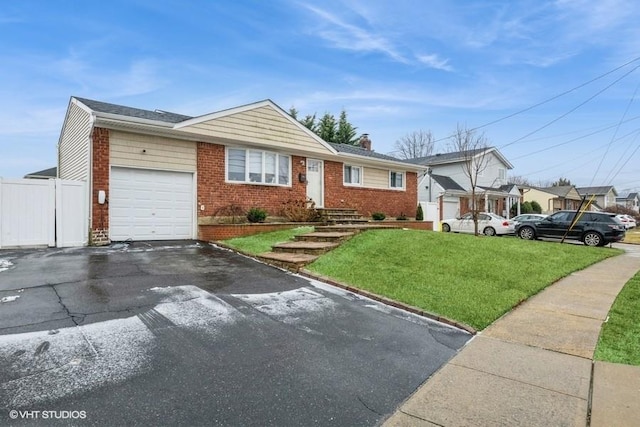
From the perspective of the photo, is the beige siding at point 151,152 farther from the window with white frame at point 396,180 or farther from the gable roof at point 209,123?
the window with white frame at point 396,180

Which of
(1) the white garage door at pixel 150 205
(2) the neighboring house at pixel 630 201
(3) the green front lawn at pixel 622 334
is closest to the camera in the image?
(3) the green front lawn at pixel 622 334

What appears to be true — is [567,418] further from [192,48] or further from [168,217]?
[192,48]

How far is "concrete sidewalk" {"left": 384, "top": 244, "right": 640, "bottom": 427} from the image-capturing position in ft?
9.21

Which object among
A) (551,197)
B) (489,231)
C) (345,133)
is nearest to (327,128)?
(345,133)

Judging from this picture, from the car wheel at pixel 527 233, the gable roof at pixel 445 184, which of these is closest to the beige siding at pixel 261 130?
the car wheel at pixel 527 233

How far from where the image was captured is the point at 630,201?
74.8 meters

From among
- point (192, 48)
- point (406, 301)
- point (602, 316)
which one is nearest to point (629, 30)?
point (602, 316)

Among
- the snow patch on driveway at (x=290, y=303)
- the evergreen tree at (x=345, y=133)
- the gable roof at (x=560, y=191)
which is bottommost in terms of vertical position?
the snow patch on driveway at (x=290, y=303)

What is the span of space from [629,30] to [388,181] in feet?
36.7

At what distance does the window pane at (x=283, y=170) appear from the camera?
14.8m

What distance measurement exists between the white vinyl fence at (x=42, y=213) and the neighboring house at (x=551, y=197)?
150 feet

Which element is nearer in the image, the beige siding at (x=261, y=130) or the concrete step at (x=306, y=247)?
the concrete step at (x=306, y=247)

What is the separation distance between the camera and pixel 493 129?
25.0 metres

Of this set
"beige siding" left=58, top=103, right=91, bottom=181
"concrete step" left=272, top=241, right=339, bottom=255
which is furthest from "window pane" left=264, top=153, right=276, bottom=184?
"beige siding" left=58, top=103, right=91, bottom=181
